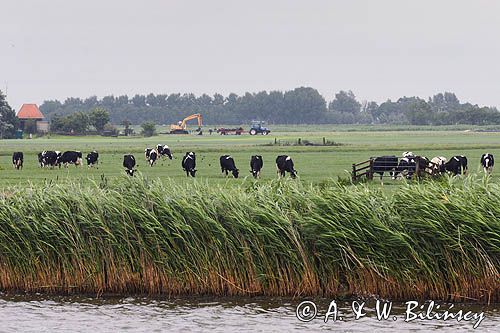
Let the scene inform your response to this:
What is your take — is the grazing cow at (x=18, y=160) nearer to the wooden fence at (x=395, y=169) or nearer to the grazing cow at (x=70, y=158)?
the grazing cow at (x=70, y=158)

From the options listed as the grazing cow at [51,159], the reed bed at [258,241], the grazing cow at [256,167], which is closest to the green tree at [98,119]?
the grazing cow at [51,159]

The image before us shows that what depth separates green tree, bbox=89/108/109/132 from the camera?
154 m

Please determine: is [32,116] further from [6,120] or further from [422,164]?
[422,164]

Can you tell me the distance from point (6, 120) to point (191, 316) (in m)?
137

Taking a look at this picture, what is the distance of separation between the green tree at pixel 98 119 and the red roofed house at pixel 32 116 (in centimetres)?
1124

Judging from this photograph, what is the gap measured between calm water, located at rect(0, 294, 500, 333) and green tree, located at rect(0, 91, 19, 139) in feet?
429

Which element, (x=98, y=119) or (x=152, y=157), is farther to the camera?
(x=98, y=119)

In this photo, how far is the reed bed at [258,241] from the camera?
19.3m

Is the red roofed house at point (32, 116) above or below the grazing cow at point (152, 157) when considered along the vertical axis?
above

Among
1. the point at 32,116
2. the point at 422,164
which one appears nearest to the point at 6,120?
the point at 32,116

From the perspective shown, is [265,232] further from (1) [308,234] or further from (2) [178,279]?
(2) [178,279]

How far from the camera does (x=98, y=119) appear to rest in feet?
506

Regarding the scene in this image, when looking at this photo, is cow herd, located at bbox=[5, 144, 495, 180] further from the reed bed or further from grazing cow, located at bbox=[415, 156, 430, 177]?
the reed bed

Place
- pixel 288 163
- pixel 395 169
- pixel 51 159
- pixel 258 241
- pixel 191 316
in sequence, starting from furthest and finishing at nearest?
pixel 51 159 < pixel 288 163 < pixel 395 169 < pixel 258 241 < pixel 191 316
